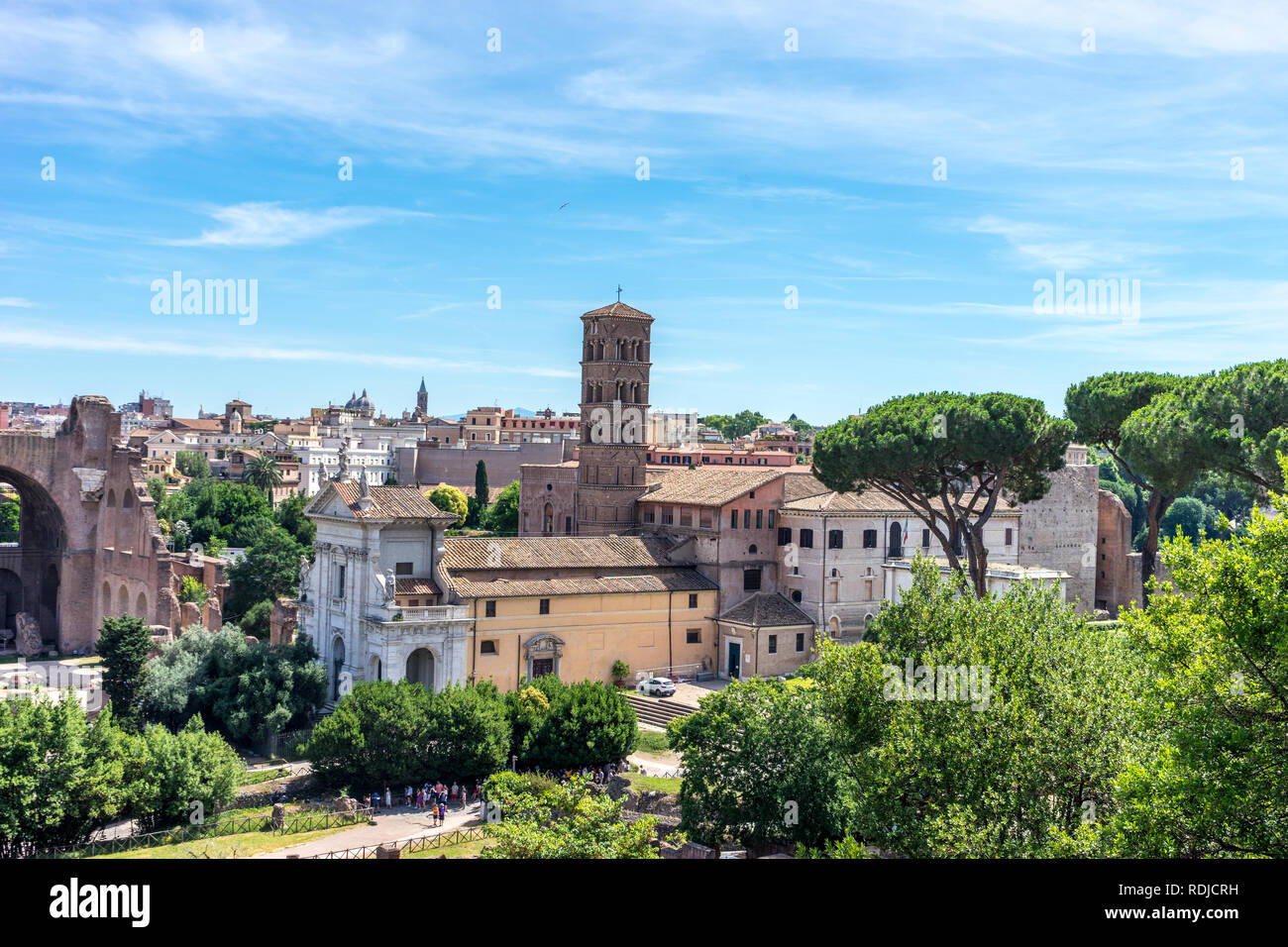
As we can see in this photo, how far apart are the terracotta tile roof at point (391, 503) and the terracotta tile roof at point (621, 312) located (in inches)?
611

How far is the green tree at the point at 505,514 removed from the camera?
8744cm

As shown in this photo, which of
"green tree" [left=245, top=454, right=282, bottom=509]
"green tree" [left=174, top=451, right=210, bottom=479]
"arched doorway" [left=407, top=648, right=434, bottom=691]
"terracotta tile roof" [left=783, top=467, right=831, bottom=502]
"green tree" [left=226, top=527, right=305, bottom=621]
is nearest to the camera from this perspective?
"arched doorway" [left=407, top=648, right=434, bottom=691]

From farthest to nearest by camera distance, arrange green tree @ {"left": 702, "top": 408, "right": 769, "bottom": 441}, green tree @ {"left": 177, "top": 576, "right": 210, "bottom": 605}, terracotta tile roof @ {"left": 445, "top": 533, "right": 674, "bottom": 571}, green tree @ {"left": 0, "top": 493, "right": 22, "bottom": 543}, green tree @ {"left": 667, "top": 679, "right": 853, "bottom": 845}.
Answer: green tree @ {"left": 702, "top": 408, "right": 769, "bottom": 441}, green tree @ {"left": 0, "top": 493, "right": 22, "bottom": 543}, green tree @ {"left": 177, "top": 576, "right": 210, "bottom": 605}, terracotta tile roof @ {"left": 445, "top": 533, "right": 674, "bottom": 571}, green tree @ {"left": 667, "top": 679, "right": 853, "bottom": 845}

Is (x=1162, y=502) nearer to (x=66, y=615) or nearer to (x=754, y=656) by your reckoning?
(x=754, y=656)

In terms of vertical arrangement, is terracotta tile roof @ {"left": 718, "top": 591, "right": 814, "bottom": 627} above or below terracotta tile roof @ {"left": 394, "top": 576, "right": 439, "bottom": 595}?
below

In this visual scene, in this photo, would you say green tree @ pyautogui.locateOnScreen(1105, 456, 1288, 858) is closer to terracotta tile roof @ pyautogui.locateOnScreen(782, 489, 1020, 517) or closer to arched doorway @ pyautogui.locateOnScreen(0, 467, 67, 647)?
terracotta tile roof @ pyautogui.locateOnScreen(782, 489, 1020, 517)

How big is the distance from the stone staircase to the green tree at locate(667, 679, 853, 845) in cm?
1454

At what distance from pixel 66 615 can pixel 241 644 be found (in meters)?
27.8

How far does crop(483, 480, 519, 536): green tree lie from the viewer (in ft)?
287

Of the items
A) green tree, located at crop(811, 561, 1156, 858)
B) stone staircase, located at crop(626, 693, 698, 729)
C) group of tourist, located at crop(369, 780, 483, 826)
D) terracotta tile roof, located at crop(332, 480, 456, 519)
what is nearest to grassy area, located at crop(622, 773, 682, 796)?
group of tourist, located at crop(369, 780, 483, 826)

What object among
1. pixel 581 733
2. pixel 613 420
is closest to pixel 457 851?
pixel 581 733

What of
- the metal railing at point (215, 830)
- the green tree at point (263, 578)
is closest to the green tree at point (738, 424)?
the green tree at point (263, 578)

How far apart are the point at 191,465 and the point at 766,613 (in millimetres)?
95407
